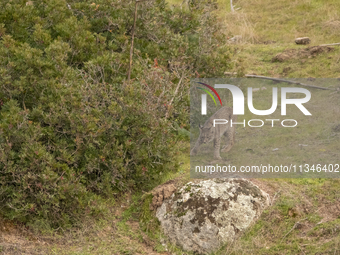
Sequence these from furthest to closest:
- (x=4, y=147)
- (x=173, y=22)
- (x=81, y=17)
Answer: (x=173, y=22) → (x=81, y=17) → (x=4, y=147)

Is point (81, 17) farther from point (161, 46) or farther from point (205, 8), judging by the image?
point (205, 8)

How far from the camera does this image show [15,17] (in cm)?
706

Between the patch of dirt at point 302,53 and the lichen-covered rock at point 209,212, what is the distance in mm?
7251

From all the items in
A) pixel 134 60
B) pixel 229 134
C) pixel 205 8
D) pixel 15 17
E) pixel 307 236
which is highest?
pixel 205 8

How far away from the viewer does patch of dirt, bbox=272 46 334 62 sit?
11.9 m

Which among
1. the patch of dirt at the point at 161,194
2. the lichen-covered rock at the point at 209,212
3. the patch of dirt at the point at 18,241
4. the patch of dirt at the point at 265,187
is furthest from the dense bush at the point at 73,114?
the patch of dirt at the point at 265,187

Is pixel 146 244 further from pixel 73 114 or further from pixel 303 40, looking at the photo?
pixel 303 40

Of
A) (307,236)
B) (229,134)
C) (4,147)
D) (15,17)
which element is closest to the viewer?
(307,236)

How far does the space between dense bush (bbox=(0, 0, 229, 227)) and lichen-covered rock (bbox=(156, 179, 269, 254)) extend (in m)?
0.93

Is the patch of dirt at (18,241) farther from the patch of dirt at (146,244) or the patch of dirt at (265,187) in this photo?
the patch of dirt at (265,187)

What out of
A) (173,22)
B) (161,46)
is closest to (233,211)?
(161,46)

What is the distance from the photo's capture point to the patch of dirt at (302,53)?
38.9 feet

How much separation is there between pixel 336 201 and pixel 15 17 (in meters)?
6.07

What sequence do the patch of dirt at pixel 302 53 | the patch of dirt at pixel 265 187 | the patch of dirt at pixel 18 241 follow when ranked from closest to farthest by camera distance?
the patch of dirt at pixel 18 241 → the patch of dirt at pixel 265 187 → the patch of dirt at pixel 302 53
